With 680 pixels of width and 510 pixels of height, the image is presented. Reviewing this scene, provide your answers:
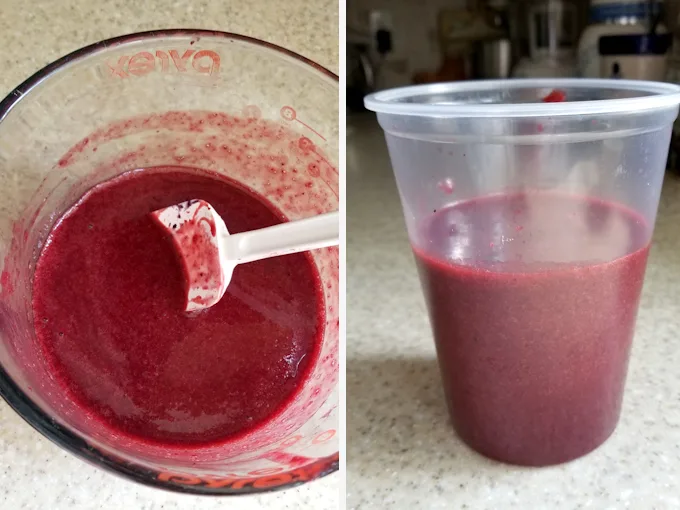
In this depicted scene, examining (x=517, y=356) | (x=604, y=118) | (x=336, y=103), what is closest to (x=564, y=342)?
(x=517, y=356)

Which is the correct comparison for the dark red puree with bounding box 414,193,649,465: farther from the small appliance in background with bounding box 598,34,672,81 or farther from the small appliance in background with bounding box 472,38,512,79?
the small appliance in background with bounding box 472,38,512,79

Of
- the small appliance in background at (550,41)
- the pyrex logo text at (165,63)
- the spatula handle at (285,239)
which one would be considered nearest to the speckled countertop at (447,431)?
the spatula handle at (285,239)

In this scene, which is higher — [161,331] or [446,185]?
[446,185]

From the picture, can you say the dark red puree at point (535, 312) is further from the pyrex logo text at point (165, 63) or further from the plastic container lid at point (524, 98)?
the pyrex logo text at point (165, 63)

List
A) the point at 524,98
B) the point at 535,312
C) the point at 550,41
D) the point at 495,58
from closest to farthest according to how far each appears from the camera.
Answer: the point at 535,312, the point at 524,98, the point at 550,41, the point at 495,58

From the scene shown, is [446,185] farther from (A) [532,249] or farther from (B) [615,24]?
(B) [615,24]

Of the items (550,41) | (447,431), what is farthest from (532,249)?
(550,41)
